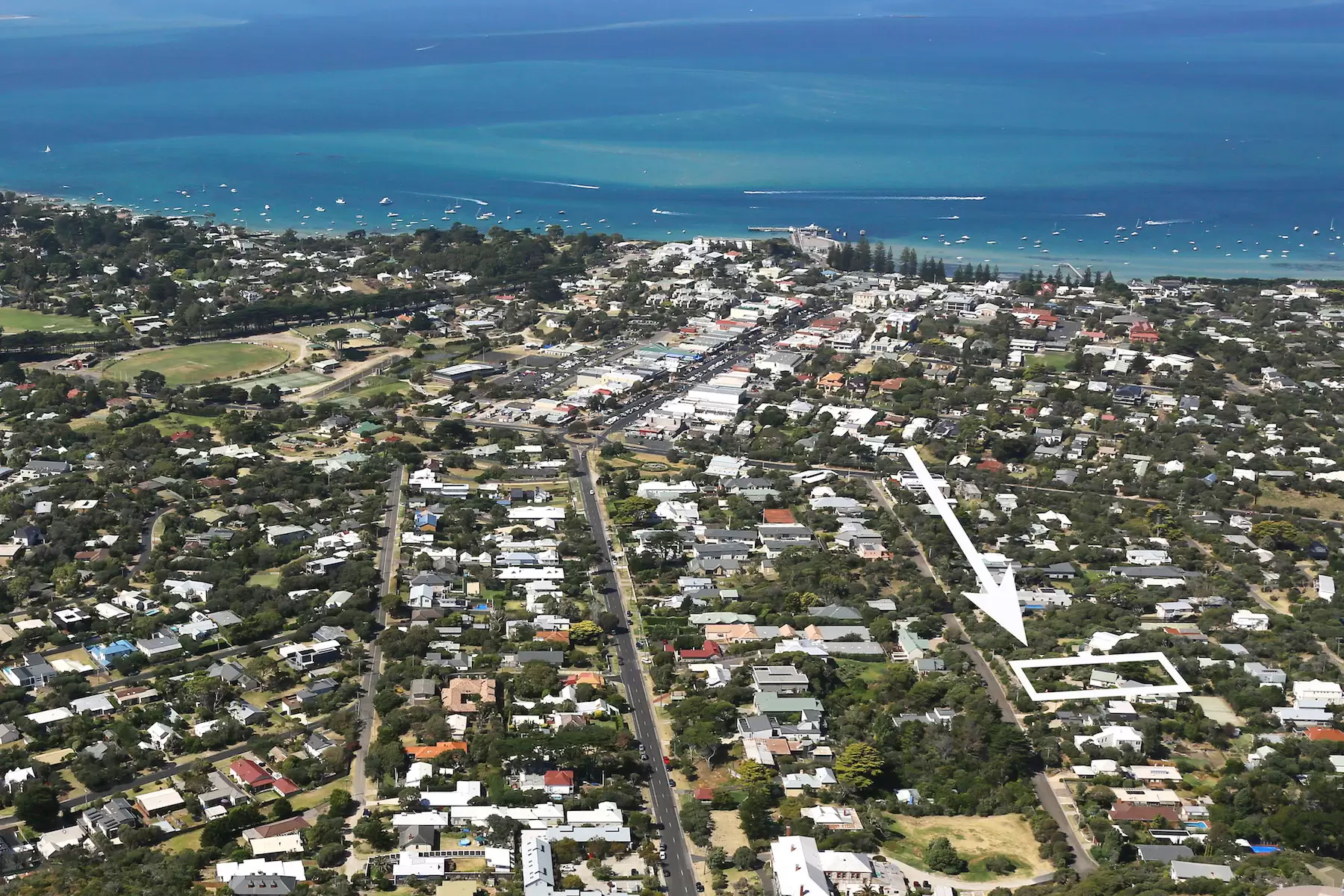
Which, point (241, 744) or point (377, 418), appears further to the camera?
point (377, 418)

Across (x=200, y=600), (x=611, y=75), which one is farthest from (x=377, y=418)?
(x=611, y=75)

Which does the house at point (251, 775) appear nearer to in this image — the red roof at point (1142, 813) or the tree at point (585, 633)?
the tree at point (585, 633)

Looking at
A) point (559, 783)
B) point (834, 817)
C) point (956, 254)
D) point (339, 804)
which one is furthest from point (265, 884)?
point (956, 254)

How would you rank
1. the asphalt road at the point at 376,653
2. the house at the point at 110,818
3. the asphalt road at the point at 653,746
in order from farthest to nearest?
1. the asphalt road at the point at 376,653
2. the house at the point at 110,818
3. the asphalt road at the point at 653,746

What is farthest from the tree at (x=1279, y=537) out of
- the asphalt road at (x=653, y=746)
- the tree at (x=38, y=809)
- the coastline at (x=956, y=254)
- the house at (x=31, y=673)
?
the coastline at (x=956, y=254)

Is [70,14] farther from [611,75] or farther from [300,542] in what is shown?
[300,542]

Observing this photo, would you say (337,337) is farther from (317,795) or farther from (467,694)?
(317,795)

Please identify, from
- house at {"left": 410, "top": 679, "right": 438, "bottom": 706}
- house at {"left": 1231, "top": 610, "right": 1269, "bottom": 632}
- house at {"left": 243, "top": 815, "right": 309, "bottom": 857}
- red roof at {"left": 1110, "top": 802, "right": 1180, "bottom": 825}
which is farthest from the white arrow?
house at {"left": 1231, "top": 610, "right": 1269, "bottom": 632}
